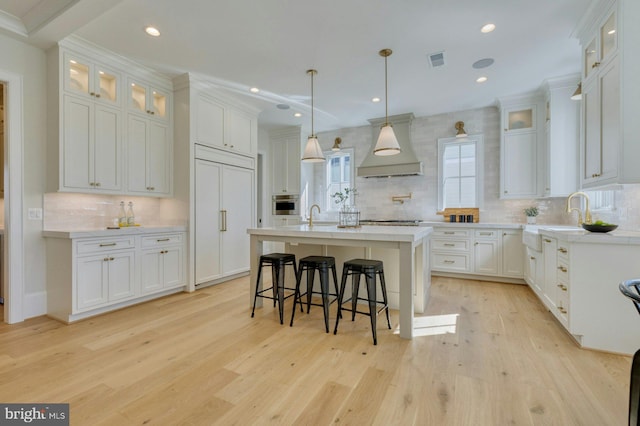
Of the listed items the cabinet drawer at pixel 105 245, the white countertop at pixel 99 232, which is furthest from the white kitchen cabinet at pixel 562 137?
the cabinet drawer at pixel 105 245

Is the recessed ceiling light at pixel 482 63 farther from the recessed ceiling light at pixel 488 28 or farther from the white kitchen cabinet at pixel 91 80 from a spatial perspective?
the white kitchen cabinet at pixel 91 80

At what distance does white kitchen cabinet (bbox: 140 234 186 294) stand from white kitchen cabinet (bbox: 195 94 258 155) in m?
1.43

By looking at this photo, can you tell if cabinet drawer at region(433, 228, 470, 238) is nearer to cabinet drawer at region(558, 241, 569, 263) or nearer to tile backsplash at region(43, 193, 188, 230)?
cabinet drawer at region(558, 241, 569, 263)

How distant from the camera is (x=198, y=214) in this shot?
414cm

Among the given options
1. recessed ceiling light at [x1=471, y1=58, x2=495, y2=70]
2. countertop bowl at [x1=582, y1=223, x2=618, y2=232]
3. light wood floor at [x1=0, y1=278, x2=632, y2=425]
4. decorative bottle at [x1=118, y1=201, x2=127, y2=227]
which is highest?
recessed ceiling light at [x1=471, y1=58, x2=495, y2=70]

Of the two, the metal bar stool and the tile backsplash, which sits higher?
the tile backsplash

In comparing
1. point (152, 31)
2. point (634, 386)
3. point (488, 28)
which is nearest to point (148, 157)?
point (152, 31)

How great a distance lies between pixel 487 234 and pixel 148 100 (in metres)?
5.16

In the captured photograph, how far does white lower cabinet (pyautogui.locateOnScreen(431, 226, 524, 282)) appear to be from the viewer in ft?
14.5

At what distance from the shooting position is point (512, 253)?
4430mm

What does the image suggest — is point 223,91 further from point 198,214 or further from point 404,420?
point 404,420

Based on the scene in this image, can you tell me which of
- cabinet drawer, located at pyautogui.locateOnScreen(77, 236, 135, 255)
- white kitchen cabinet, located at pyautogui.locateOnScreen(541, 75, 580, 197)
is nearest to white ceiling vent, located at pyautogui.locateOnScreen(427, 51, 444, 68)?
white kitchen cabinet, located at pyautogui.locateOnScreen(541, 75, 580, 197)

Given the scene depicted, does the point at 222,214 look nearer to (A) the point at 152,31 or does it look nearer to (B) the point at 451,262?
(A) the point at 152,31

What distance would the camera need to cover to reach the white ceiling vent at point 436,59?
3.39m
